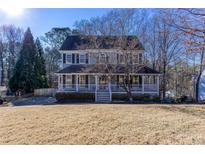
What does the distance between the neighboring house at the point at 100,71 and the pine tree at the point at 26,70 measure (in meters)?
4.82

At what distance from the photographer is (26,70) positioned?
79.3 feet

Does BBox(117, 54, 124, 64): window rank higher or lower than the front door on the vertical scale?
higher

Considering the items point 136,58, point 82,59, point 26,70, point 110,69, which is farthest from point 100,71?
point 26,70

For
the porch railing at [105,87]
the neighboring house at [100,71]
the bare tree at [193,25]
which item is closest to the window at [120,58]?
the neighboring house at [100,71]

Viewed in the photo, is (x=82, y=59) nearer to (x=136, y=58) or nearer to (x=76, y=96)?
(x=76, y=96)

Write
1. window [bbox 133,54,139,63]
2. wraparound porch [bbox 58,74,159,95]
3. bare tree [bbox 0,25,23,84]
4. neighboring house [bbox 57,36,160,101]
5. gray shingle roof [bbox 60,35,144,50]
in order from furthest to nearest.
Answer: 1. bare tree [bbox 0,25,23,84]
2. wraparound porch [bbox 58,74,159,95]
3. neighboring house [bbox 57,36,160,101]
4. window [bbox 133,54,139,63]
5. gray shingle roof [bbox 60,35,144,50]

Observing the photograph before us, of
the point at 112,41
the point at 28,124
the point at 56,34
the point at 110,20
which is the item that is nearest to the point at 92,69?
the point at 112,41

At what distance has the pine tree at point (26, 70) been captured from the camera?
24.0 m

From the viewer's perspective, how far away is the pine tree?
2398cm

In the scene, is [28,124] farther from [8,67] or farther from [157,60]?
[8,67]

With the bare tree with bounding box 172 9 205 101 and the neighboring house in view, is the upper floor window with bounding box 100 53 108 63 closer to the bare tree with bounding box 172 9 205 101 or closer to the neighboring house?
the neighboring house

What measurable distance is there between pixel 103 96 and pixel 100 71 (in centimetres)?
223

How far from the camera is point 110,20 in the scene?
723 inches

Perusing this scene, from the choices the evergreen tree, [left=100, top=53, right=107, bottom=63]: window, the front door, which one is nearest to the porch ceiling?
[left=100, top=53, right=107, bottom=63]: window
